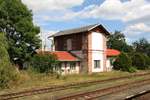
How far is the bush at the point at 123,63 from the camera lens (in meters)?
47.7

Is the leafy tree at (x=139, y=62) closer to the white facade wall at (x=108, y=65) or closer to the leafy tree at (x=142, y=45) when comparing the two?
the white facade wall at (x=108, y=65)

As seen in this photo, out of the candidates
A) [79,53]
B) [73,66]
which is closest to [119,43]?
[79,53]

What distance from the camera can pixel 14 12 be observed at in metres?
36.6

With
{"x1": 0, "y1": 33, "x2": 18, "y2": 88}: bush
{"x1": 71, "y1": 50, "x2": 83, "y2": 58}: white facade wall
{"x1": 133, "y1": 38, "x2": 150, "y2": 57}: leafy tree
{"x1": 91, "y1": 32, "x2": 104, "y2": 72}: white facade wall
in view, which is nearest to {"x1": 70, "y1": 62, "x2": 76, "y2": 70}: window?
{"x1": 71, "y1": 50, "x2": 83, "y2": 58}: white facade wall

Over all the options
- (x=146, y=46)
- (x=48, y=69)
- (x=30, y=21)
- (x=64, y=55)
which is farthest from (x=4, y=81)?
(x=146, y=46)

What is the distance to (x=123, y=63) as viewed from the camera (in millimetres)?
48438

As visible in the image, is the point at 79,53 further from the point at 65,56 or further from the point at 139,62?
the point at 139,62

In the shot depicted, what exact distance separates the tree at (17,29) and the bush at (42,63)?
4.64 ft

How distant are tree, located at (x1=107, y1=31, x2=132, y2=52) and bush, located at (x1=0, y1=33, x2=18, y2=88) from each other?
64.0 meters

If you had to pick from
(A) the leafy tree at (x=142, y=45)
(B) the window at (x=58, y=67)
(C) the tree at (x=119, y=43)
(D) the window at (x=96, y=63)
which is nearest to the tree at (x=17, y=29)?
(B) the window at (x=58, y=67)

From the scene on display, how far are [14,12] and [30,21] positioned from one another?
224 cm

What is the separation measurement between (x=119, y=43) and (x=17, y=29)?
2339 inches

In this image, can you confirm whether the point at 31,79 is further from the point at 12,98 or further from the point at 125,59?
the point at 125,59

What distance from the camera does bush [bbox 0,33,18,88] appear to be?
79.4ft
